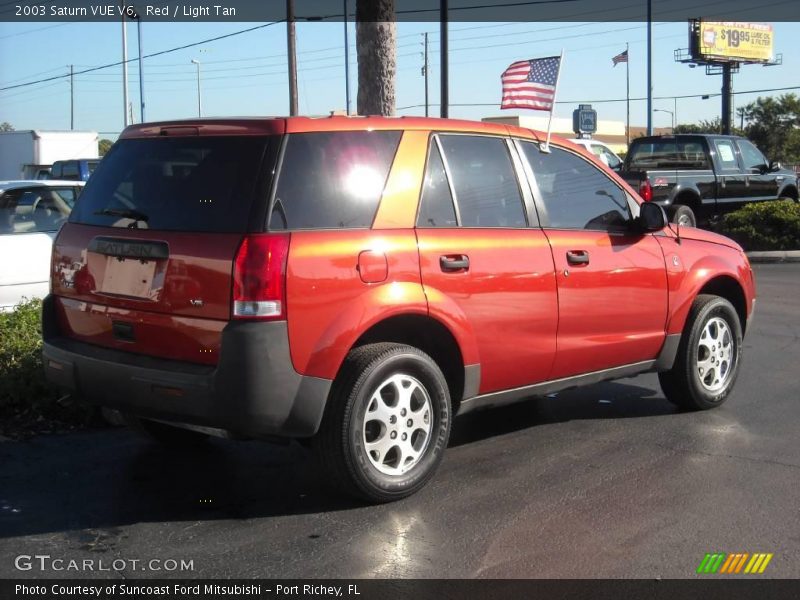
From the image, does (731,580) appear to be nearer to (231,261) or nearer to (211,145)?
(231,261)

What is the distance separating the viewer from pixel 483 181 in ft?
17.4

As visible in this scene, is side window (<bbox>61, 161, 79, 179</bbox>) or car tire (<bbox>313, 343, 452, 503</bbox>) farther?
side window (<bbox>61, 161, 79, 179</bbox>)

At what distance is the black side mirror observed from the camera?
5953 mm

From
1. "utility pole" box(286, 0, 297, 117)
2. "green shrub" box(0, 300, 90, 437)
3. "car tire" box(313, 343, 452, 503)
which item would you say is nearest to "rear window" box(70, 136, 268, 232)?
"car tire" box(313, 343, 452, 503)

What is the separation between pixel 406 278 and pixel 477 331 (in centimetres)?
57

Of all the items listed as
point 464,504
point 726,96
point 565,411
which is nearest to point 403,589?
point 464,504

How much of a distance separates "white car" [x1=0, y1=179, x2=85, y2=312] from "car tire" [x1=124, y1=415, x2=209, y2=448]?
3.14 meters

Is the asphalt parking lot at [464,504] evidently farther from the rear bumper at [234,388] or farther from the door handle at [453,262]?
the door handle at [453,262]

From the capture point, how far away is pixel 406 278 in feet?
15.4

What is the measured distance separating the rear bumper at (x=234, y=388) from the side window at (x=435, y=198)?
1.07m

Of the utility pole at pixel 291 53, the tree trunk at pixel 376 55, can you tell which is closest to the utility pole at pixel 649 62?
the utility pole at pixel 291 53

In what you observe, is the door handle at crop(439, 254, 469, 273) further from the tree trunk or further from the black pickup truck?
the black pickup truck

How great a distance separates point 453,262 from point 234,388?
1346 mm

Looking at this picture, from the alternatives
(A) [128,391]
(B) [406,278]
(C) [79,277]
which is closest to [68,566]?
(A) [128,391]
